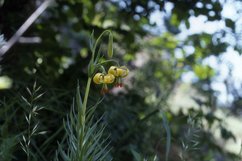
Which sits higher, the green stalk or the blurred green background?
the green stalk

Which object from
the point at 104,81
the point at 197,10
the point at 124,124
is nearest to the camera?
the point at 104,81

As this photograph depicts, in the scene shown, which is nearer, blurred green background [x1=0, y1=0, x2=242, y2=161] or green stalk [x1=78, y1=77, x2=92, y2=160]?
green stalk [x1=78, y1=77, x2=92, y2=160]

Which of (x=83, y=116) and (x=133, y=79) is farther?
(x=133, y=79)

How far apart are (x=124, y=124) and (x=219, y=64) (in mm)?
761

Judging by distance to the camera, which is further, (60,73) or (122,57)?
(122,57)

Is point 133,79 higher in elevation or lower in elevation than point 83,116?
lower

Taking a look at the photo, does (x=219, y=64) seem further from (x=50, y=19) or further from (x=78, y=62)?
(x=50, y=19)

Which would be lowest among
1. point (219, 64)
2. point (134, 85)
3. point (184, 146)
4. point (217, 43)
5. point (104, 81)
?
point (134, 85)

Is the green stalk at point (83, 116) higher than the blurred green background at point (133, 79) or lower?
higher

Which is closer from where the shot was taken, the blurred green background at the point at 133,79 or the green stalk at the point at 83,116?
the green stalk at the point at 83,116

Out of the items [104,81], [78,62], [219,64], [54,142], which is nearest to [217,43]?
[219,64]

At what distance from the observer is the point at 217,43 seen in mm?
2773

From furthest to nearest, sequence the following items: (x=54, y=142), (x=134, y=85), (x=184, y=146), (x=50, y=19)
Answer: (x=134, y=85), (x=50, y=19), (x=54, y=142), (x=184, y=146)

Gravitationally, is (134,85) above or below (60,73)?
below
